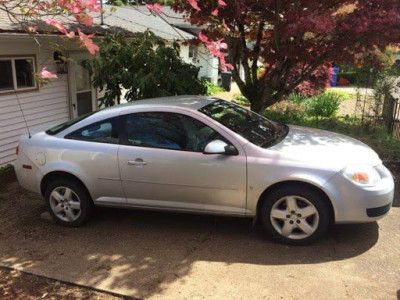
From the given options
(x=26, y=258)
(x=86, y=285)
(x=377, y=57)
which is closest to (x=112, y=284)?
(x=86, y=285)

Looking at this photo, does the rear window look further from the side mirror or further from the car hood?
the car hood

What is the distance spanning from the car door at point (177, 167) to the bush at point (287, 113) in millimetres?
5613

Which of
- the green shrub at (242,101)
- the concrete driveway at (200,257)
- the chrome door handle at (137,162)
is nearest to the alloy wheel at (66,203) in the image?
the concrete driveway at (200,257)

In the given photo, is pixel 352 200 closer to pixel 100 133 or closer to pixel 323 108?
pixel 100 133

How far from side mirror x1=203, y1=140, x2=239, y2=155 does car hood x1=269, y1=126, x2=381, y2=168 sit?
425 mm

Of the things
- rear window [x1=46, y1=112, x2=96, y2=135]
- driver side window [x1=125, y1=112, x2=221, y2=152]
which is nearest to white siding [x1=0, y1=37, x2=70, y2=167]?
rear window [x1=46, y1=112, x2=96, y2=135]

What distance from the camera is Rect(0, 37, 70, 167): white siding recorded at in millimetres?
7426

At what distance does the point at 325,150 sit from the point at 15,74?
5.80 meters

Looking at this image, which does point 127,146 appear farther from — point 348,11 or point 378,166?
point 348,11

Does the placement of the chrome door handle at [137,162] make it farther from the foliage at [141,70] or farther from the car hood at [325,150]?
the foliage at [141,70]

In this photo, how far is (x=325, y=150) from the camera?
176 inches

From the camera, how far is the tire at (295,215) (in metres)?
4.21

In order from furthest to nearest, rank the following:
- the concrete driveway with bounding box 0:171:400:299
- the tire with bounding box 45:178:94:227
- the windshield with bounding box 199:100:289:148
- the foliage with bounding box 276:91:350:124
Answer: the foliage with bounding box 276:91:350:124
the tire with bounding box 45:178:94:227
the windshield with bounding box 199:100:289:148
the concrete driveway with bounding box 0:171:400:299

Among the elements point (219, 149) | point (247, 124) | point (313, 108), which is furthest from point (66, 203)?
point (313, 108)
